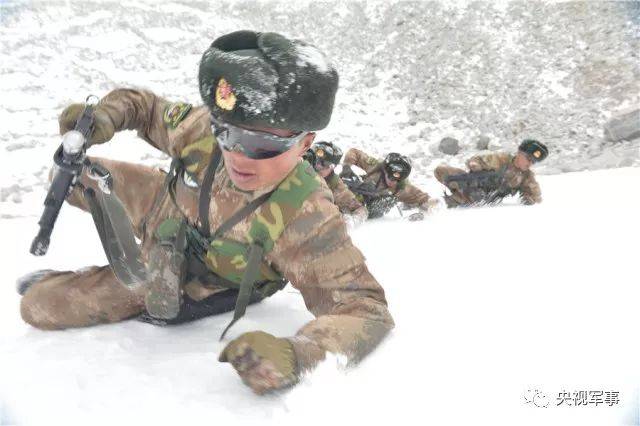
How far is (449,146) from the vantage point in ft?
48.0

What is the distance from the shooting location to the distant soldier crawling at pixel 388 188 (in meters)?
6.60

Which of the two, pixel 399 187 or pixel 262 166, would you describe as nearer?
pixel 262 166

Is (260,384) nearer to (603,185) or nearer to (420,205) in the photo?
(420,205)

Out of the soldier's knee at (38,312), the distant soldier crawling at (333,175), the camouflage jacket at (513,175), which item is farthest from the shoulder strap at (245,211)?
the camouflage jacket at (513,175)

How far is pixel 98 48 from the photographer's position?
52.0 feet

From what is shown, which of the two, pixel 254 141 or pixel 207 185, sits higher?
pixel 254 141

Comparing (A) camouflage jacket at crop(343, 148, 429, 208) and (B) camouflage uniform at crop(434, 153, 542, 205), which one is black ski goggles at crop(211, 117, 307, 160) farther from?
(B) camouflage uniform at crop(434, 153, 542, 205)

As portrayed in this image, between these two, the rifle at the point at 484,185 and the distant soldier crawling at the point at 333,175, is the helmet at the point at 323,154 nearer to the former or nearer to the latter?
the distant soldier crawling at the point at 333,175

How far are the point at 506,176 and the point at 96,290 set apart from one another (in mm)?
6641

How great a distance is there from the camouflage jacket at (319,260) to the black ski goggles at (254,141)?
8.0 inches

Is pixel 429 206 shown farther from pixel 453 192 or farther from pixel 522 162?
pixel 522 162

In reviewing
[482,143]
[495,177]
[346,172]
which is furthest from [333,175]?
[482,143]

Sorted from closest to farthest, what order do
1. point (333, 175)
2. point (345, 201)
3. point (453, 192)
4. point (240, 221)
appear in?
point (240, 221) → point (345, 201) → point (333, 175) → point (453, 192)

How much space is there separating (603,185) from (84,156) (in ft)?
24.6
